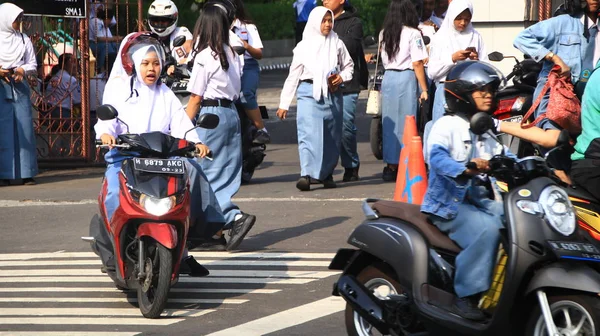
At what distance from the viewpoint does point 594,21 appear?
1016cm

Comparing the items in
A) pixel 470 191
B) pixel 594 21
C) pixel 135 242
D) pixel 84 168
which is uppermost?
pixel 594 21

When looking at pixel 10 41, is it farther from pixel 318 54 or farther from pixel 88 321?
pixel 88 321

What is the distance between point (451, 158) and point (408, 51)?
7.01 meters

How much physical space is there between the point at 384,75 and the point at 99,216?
6034 mm

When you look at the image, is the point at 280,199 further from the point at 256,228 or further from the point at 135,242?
the point at 135,242

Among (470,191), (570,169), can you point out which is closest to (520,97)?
(570,169)

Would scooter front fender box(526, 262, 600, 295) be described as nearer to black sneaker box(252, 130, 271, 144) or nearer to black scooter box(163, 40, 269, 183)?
black scooter box(163, 40, 269, 183)

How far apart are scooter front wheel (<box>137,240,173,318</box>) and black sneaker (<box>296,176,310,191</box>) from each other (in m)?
5.20

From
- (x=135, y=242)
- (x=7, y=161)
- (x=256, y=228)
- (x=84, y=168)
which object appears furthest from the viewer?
(x=84, y=168)

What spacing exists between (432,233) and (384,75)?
7.49 metres

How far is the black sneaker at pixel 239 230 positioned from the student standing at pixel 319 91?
9.38ft

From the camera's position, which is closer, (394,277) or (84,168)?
(394,277)

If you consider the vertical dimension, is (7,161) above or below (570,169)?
below

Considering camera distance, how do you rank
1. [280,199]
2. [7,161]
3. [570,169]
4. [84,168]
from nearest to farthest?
[570,169] < [280,199] < [7,161] < [84,168]
